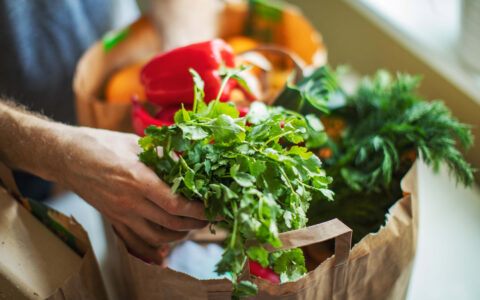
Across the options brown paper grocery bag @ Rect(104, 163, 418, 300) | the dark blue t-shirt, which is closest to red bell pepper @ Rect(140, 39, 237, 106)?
brown paper grocery bag @ Rect(104, 163, 418, 300)

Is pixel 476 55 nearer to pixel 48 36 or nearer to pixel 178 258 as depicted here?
pixel 178 258

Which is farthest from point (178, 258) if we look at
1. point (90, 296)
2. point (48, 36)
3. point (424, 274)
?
point (48, 36)

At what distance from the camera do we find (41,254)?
66 cm

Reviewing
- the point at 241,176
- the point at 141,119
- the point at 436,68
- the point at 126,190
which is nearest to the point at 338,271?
the point at 241,176

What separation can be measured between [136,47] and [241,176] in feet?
2.46

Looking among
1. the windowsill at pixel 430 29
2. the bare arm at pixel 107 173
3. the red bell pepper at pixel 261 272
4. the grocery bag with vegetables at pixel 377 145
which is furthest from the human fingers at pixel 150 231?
the windowsill at pixel 430 29

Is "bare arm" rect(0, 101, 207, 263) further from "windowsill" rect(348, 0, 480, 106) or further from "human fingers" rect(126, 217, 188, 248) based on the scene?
"windowsill" rect(348, 0, 480, 106)

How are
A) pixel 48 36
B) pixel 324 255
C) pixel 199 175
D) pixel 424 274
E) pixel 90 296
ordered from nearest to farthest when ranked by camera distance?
pixel 199 175 < pixel 90 296 < pixel 324 255 < pixel 424 274 < pixel 48 36

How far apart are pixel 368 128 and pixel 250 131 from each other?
37cm

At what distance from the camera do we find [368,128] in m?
0.86

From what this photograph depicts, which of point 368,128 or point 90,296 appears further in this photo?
point 368,128

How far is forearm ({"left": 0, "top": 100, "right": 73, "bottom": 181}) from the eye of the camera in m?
0.67

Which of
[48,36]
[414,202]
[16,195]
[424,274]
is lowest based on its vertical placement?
[424,274]

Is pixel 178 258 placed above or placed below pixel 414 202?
below
